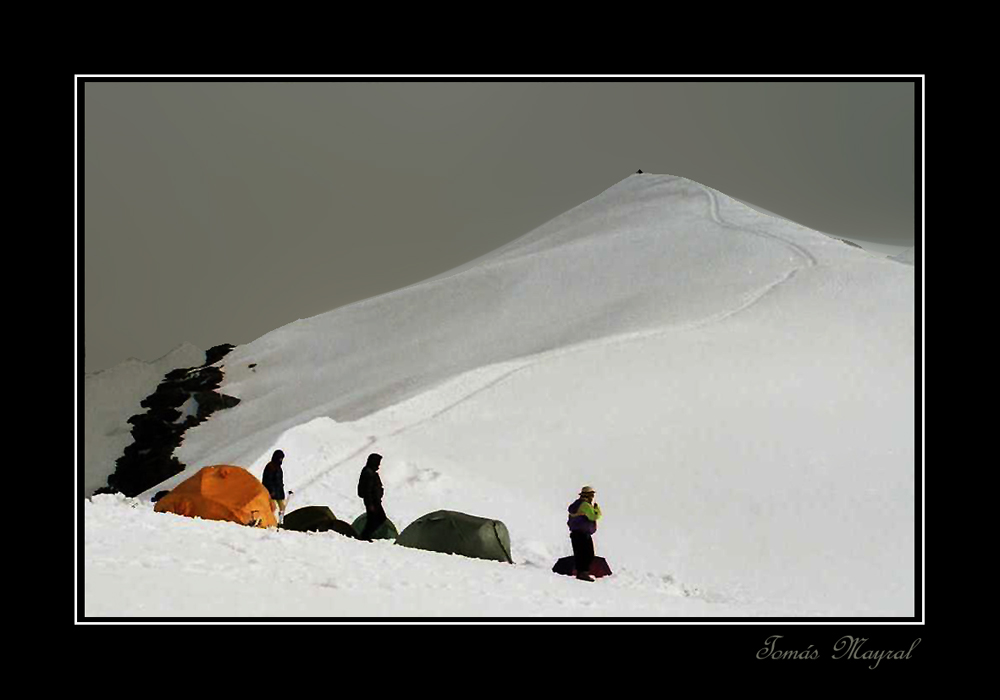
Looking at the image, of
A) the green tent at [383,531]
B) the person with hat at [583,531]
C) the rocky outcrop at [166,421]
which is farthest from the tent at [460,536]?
the rocky outcrop at [166,421]

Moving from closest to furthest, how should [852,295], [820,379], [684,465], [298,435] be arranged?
[684,465] → [298,435] → [820,379] → [852,295]

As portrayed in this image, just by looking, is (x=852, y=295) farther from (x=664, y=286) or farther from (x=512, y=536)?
(x=512, y=536)

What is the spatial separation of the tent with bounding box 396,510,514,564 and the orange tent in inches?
83.3

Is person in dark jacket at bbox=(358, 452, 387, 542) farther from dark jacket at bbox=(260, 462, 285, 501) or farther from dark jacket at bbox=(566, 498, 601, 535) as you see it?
dark jacket at bbox=(566, 498, 601, 535)

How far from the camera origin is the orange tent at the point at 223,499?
49.6 ft

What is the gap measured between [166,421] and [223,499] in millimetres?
25788

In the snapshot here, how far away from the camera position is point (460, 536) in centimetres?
1525

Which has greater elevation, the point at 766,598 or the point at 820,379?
the point at 820,379

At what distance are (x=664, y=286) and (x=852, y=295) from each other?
858 cm

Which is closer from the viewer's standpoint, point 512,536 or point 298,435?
point 512,536

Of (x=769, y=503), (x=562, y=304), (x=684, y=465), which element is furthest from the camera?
(x=562, y=304)

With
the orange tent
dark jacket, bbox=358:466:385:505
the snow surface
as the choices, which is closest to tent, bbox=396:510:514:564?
the snow surface
